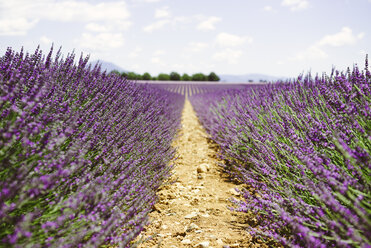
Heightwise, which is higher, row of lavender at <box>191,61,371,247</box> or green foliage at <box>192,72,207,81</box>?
green foliage at <box>192,72,207,81</box>

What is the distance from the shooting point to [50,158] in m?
1.13

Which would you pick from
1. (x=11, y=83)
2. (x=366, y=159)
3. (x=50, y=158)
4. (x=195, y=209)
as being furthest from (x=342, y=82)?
(x=11, y=83)

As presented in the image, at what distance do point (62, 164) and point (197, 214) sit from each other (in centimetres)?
163

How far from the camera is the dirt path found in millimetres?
1890

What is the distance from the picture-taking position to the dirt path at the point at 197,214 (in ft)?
6.20

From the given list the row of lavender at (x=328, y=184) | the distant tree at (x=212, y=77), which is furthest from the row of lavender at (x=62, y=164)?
the distant tree at (x=212, y=77)

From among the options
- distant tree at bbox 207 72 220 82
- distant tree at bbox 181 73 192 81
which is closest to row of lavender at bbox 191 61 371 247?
distant tree at bbox 207 72 220 82

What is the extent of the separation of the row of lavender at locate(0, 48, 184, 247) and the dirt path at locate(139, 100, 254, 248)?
322 millimetres

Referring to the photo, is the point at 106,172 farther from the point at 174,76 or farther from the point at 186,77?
the point at 186,77

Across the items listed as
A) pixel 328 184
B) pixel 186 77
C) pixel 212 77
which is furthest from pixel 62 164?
pixel 186 77

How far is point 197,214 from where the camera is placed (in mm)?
2391

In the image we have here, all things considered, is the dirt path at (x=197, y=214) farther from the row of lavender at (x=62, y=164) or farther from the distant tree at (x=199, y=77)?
the distant tree at (x=199, y=77)

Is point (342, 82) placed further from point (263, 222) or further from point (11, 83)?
point (11, 83)

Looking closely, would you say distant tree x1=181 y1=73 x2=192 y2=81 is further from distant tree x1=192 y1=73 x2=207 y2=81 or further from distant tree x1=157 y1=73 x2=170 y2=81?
distant tree x1=157 y1=73 x2=170 y2=81
